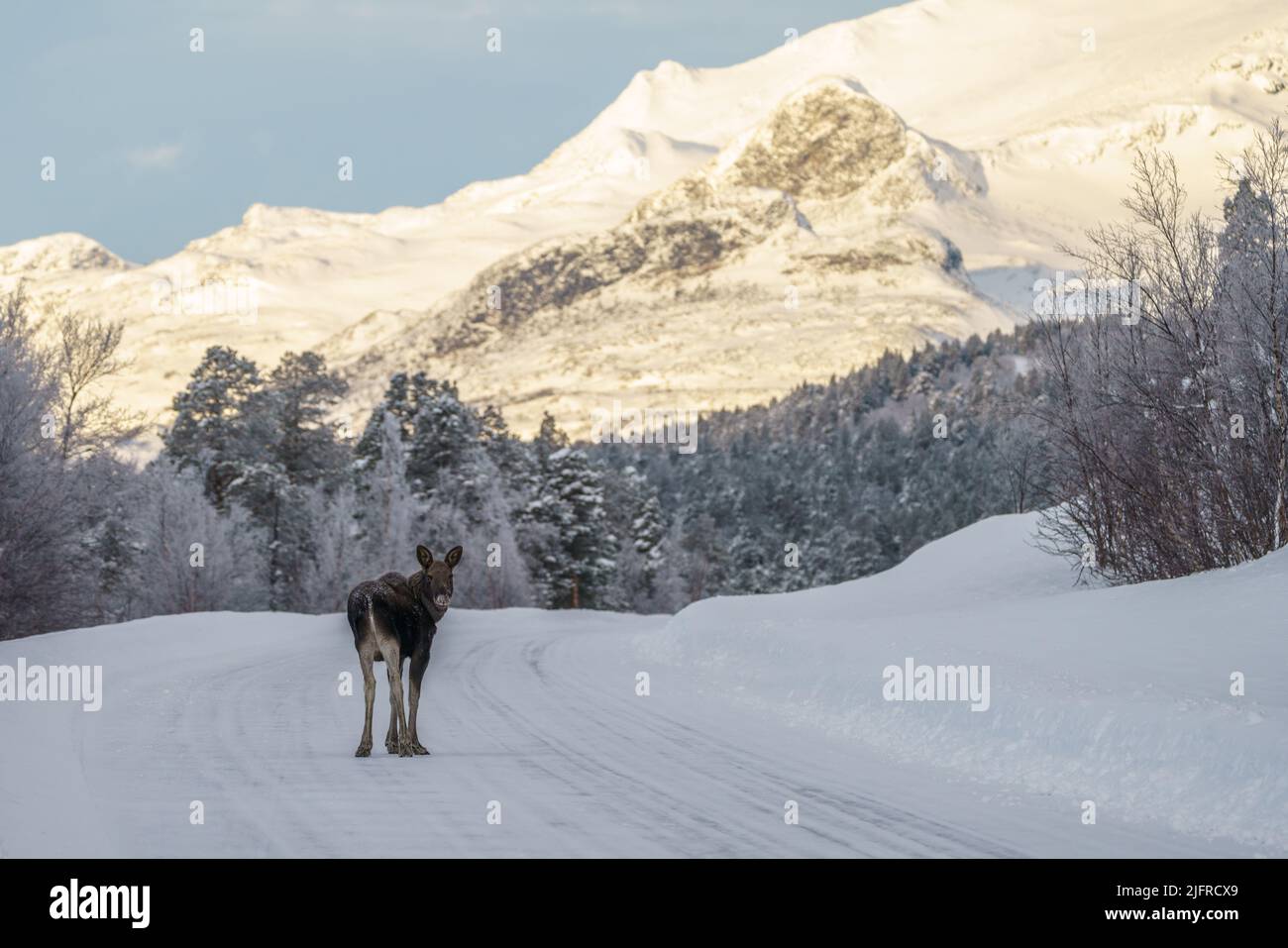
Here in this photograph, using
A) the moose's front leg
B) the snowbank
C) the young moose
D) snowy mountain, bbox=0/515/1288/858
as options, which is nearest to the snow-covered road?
snowy mountain, bbox=0/515/1288/858

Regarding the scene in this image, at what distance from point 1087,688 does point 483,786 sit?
20.2 ft

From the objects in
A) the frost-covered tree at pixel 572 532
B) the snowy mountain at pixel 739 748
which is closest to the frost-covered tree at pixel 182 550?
the frost-covered tree at pixel 572 532

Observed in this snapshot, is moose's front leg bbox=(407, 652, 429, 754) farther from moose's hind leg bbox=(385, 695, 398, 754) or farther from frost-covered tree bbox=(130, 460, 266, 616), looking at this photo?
frost-covered tree bbox=(130, 460, 266, 616)

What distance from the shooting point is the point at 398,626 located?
1205 centimetres

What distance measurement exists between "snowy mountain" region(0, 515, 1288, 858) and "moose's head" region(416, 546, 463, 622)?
1.39 meters

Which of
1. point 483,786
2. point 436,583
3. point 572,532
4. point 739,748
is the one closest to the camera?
point 483,786

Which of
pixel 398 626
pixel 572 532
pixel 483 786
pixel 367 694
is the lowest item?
pixel 483 786

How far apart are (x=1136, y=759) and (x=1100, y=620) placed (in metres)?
8.20

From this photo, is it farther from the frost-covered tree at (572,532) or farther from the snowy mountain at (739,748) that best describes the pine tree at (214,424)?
the snowy mountain at (739,748)

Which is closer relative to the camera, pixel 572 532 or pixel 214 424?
pixel 214 424

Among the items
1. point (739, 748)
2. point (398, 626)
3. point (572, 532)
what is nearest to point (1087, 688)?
point (739, 748)

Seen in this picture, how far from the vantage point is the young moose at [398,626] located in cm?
1198

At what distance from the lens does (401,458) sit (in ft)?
221

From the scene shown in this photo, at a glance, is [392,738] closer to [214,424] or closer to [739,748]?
[739,748]
